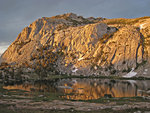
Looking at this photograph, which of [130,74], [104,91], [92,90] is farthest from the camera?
[130,74]

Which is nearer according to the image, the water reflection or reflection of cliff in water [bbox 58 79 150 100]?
reflection of cliff in water [bbox 58 79 150 100]

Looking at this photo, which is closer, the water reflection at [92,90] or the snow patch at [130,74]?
the water reflection at [92,90]

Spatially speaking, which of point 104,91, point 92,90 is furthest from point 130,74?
point 104,91

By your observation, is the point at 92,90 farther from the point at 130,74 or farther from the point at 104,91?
the point at 130,74

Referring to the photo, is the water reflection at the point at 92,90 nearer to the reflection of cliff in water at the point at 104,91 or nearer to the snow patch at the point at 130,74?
the reflection of cliff in water at the point at 104,91

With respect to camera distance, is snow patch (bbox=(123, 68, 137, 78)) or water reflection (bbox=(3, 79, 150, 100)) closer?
water reflection (bbox=(3, 79, 150, 100))

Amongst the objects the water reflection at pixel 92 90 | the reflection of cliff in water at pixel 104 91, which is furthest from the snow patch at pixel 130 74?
the reflection of cliff in water at pixel 104 91

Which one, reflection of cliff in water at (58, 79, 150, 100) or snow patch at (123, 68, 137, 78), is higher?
snow patch at (123, 68, 137, 78)

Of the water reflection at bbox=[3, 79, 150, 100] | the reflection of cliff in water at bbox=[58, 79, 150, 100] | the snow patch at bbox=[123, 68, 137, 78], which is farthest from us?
the snow patch at bbox=[123, 68, 137, 78]

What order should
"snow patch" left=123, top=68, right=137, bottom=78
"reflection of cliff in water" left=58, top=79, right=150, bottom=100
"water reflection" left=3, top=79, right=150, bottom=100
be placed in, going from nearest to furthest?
"reflection of cliff in water" left=58, top=79, right=150, bottom=100, "water reflection" left=3, top=79, right=150, bottom=100, "snow patch" left=123, top=68, right=137, bottom=78

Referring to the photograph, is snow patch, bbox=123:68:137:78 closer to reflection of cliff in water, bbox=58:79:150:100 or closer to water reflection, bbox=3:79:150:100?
water reflection, bbox=3:79:150:100

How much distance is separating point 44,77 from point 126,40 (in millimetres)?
106202

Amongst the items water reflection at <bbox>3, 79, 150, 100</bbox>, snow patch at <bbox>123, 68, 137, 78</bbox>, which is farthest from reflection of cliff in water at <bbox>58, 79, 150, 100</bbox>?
snow patch at <bbox>123, 68, 137, 78</bbox>

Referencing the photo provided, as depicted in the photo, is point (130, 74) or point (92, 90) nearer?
point (92, 90)
